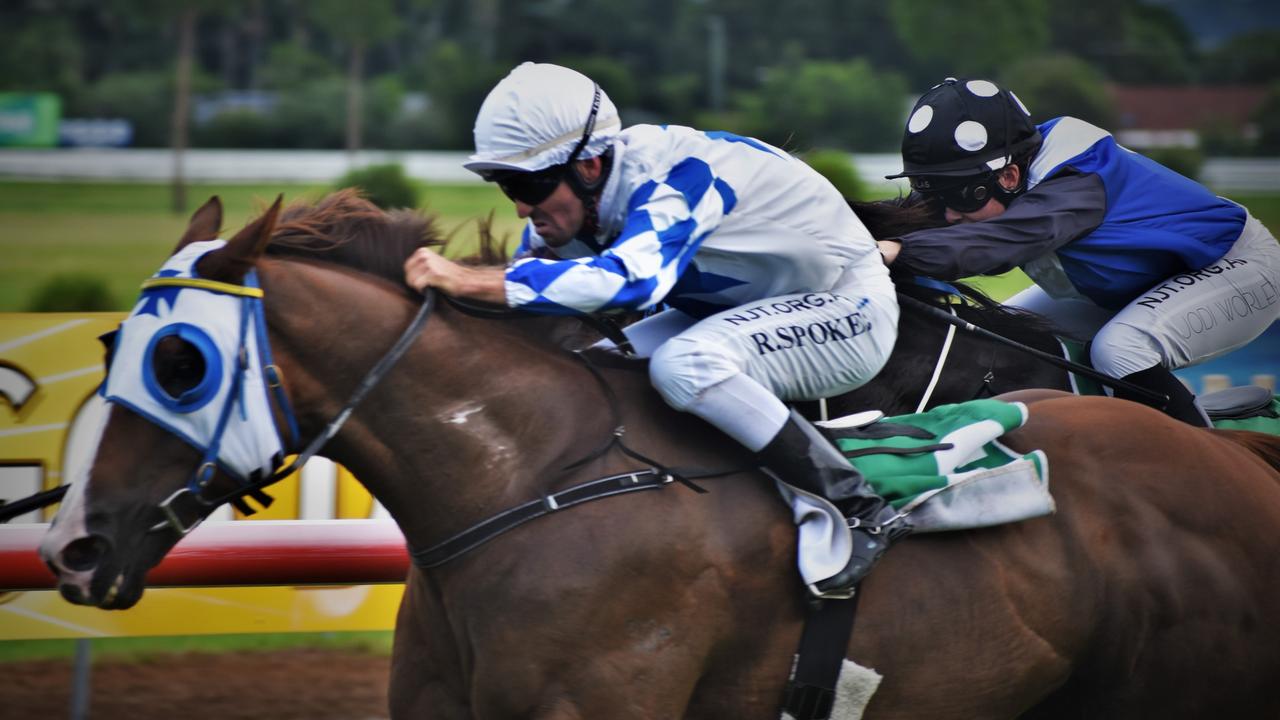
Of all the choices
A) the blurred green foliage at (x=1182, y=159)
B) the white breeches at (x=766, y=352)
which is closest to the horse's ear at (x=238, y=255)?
the white breeches at (x=766, y=352)

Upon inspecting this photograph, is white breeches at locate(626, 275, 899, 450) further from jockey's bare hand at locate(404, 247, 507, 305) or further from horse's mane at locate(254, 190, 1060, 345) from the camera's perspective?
horse's mane at locate(254, 190, 1060, 345)

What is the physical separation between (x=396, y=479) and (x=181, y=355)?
0.50 metres

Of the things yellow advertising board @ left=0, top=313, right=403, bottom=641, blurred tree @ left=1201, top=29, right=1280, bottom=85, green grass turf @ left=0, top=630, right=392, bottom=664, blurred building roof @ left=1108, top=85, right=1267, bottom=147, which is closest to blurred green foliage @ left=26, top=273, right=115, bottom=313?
green grass turf @ left=0, top=630, right=392, bottom=664

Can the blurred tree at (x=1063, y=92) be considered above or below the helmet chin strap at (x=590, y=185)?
below

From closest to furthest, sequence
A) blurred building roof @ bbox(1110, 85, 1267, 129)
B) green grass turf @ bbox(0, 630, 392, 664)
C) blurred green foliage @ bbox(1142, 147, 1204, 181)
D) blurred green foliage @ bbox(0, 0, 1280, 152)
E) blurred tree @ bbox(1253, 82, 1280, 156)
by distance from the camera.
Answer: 1. green grass turf @ bbox(0, 630, 392, 664)
2. blurred green foliage @ bbox(1142, 147, 1204, 181)
3. blurred tree @ bbox(1253, 82, 1280, 156)
4. blurred building roof @ bbox(1110, 85, 1267, 129)
5. blurred green foliage @ bbox(0, 0, 1280, 152)

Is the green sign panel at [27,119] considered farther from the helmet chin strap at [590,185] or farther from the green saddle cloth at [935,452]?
the green saddle cloth at [935,452]

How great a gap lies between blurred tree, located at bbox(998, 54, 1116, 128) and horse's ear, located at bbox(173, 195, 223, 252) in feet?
82.5

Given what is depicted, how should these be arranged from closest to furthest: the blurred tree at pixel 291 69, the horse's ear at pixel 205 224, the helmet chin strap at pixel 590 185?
the horse's ear at pixel 205 224, the helmet chin strap at pixel 590 185, the blurred tree at pixel 291 69

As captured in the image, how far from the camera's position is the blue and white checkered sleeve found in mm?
2727

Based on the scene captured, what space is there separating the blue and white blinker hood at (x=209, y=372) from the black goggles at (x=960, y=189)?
6.90 feet

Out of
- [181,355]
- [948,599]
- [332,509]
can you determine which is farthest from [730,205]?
[332,509]

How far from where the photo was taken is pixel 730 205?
298cm

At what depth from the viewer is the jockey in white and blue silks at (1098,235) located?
3.75 m

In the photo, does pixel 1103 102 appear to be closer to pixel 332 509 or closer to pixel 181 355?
pixel 332 509
